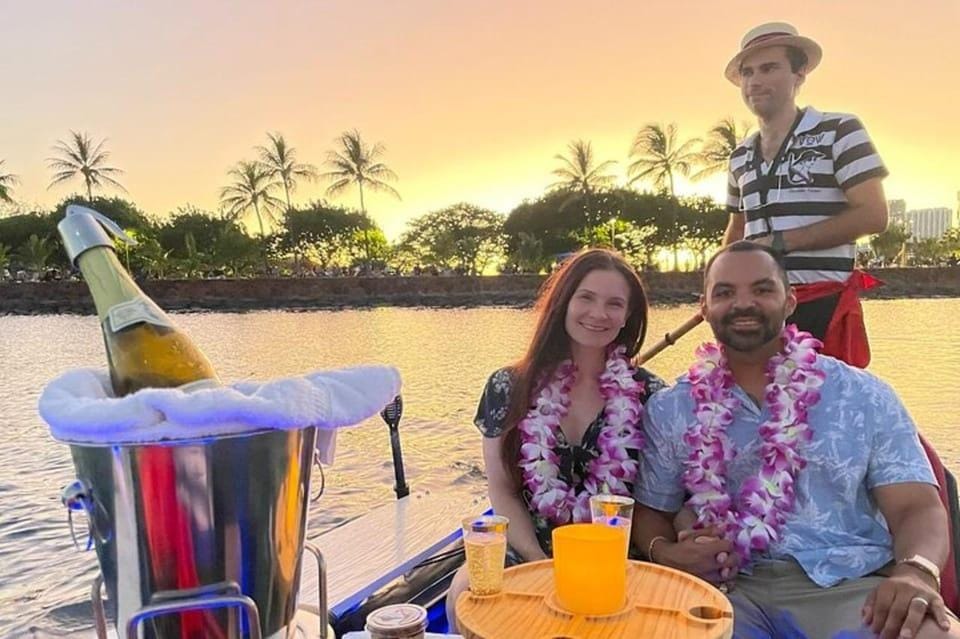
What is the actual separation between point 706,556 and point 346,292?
4302 cm

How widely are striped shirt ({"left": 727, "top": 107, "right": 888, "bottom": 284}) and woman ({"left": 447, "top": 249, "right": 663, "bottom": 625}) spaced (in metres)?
0.75

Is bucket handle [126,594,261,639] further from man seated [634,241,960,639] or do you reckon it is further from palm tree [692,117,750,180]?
palm tree [692,117,750,180]

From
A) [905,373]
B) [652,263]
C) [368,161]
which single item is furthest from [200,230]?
[905,373]

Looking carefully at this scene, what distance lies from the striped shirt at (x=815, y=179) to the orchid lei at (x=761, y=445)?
634 millimetres

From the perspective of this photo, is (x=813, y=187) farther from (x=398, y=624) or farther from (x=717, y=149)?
(x=717, y=149)

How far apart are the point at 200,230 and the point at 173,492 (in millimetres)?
50120

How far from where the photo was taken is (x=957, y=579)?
2.60 meters

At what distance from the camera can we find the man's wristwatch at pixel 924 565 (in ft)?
6.82

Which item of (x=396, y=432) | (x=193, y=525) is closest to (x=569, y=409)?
(x=193, y=525)

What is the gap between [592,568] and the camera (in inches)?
69.5

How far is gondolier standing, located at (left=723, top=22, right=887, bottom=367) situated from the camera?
3.05 m

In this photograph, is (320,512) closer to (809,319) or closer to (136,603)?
(809,319)

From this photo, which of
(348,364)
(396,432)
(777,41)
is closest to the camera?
(777,41)

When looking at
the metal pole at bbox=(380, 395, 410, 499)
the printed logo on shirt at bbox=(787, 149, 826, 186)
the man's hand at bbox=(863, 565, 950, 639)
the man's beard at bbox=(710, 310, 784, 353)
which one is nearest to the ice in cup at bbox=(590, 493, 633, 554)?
the man's hand at bbox=(863, 565, 950, 639)
